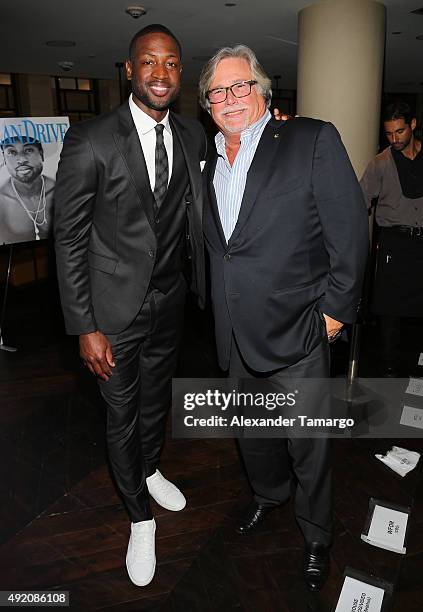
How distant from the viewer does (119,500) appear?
2.61 m

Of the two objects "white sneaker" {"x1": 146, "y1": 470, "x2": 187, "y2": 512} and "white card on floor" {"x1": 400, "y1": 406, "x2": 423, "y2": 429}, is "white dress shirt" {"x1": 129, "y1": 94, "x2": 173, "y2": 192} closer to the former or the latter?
"white sneaker" {"x1": 146, "y1": 470, "x2": 187, "y2": 512}

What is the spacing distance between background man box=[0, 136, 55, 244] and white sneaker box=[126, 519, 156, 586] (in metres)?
3.08

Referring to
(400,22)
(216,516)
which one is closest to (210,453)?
(216,516)

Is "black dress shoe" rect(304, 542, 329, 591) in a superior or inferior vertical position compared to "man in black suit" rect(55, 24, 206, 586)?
inferior

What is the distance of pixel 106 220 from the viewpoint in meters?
1.92

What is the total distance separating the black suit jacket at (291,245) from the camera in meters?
1.78

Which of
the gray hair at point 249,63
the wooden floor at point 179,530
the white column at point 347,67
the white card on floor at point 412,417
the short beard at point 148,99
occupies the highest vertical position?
the white column at point 347,67

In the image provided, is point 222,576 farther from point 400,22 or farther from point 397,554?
point 400,22

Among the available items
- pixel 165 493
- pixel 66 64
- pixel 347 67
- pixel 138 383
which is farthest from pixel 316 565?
pixel 66 64

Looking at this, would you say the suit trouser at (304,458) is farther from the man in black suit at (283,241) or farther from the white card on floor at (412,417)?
the white card on floor at (412,417)

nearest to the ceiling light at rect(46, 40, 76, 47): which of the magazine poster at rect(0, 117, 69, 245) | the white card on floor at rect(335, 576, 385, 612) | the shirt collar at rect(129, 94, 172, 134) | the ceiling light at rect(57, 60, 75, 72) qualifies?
the ceiling light at rect(57, 60, 75, 72)

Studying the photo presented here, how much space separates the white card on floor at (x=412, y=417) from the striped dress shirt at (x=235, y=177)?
200cm

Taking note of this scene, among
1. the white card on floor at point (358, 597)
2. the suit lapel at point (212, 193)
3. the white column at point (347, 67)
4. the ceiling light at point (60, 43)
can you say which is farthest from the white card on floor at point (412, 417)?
the ceiling light at point (60, 43)

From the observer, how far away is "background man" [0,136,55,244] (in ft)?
14.8
